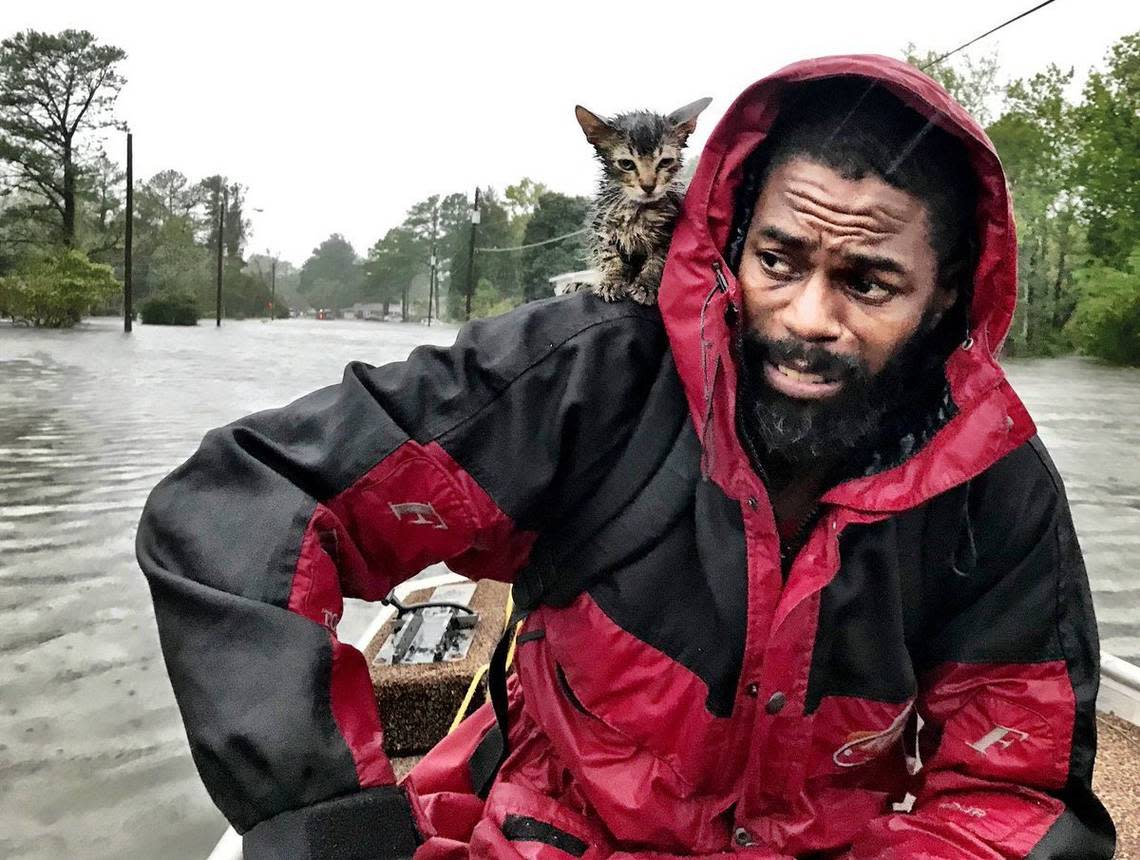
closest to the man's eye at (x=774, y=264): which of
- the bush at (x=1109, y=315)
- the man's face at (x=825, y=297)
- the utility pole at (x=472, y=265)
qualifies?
the man's face at (x=825, y=297)

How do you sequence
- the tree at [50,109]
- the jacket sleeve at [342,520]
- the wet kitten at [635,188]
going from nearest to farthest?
the jacket sleeve at [342,520]
the wet kitten at [635,188]
the tree at [50,109]

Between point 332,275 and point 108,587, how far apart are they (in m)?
38.4

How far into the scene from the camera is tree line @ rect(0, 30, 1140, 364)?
3.69 m

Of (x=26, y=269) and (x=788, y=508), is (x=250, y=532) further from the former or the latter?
(x=26, y=269)

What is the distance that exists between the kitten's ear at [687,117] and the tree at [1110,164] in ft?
11.0

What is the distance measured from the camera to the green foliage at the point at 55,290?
8969 mm

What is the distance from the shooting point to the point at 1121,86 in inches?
142

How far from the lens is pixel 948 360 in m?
1.13

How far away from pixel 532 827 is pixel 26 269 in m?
10.5

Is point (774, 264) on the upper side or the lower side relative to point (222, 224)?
lower

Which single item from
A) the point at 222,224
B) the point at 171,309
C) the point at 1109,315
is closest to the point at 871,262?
the point at 1109,315

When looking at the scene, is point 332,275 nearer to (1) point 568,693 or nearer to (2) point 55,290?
(2) point 55,290

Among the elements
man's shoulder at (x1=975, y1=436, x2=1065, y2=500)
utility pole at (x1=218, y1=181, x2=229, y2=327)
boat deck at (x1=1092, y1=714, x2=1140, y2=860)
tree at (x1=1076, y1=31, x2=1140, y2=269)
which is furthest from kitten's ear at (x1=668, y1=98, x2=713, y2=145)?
utility pole at (x1=218, y1=181, x2=229, y2=327)

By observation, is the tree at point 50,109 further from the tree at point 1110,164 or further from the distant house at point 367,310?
the distant house at point 367,310
